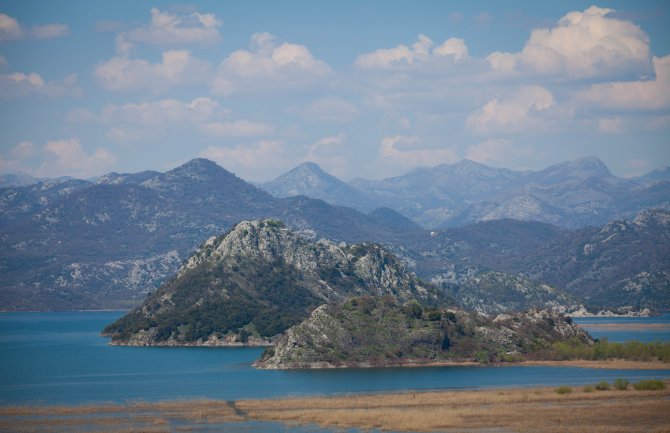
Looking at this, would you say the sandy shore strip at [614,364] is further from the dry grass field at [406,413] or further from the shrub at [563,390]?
the shrub at [563,390]

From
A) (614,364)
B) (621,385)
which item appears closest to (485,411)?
(621,385)

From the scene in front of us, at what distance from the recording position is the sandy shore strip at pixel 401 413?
379 feet

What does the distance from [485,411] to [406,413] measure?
9.41 meters

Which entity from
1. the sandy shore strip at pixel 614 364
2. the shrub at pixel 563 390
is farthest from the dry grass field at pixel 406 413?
the sandy shore strip at pixel 614 364

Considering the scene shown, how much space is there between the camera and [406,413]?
414 feet

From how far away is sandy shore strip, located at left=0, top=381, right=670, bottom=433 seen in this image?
379 feet

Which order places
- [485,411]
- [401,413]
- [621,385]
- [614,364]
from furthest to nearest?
[614,364], [621,385], [401,413], [485,411]

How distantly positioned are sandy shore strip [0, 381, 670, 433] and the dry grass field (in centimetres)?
11

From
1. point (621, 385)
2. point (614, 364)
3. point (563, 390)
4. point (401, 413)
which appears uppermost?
point (621, 385)

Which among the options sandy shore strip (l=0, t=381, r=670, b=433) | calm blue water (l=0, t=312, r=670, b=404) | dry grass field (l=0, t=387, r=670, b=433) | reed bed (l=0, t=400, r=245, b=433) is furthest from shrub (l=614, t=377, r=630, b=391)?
reed bed (l=0, t=400, r=245, b=433)

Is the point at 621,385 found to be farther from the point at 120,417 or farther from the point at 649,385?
the point at 120,417

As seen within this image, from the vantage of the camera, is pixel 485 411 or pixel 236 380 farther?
pixel 236 380

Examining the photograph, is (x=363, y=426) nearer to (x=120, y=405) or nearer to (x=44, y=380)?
(x=120, y=405)

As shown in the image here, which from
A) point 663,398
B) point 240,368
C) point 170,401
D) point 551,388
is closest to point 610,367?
point 551,388
